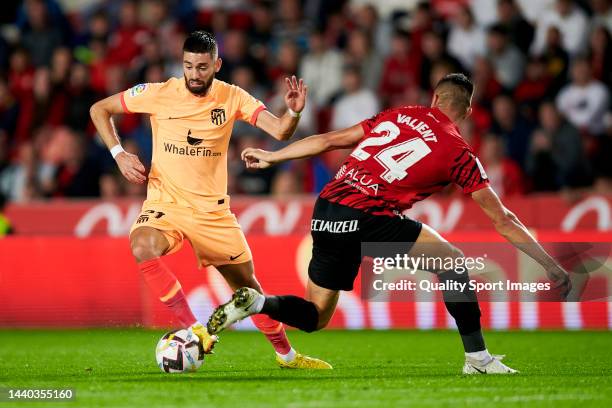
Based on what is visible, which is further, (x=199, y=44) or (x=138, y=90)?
(x=138, y=90)

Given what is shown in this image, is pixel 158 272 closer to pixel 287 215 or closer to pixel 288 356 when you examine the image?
pixel 288 356

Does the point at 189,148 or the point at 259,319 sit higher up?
the point at 189,148

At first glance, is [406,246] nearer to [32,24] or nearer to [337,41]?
[337,41]

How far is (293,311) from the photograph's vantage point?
7977 mm

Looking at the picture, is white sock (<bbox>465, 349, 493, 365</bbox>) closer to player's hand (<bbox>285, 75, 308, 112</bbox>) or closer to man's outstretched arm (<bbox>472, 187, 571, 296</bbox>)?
man's outstretched arm (<bbox>472, 187, 571, 296</bbox>)

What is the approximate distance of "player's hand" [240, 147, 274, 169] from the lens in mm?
7863

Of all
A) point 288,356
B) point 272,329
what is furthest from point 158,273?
point 288,356

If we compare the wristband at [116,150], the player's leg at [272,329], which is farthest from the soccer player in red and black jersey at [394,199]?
the wristband at [116,150]

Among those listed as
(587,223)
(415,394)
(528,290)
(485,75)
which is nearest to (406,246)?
(415,394)

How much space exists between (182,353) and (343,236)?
1.38m

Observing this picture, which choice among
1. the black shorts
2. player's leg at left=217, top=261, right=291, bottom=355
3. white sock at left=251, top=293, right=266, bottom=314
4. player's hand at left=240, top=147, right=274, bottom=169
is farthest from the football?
player's hand at left=240, top=147, right=274, bottom=169

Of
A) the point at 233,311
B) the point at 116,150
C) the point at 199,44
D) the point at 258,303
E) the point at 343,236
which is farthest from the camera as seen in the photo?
the point at 116,150

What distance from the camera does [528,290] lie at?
41.4ft

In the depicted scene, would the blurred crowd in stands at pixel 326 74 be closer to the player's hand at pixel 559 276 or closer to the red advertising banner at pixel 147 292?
the red advertising banner at pixel 147 292
